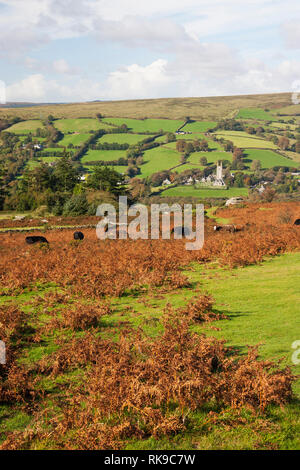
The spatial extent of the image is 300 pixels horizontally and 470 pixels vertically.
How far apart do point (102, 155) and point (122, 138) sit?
20.8 meters

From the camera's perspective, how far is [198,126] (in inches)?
6590

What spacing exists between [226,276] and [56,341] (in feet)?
27.9

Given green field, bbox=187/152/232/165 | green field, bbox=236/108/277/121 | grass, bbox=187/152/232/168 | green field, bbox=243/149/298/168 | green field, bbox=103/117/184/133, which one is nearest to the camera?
green field, bbox=187/152/232/165

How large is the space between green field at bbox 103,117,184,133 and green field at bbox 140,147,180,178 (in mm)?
31335

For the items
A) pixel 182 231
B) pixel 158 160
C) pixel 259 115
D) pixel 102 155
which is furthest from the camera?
pixel 259 115

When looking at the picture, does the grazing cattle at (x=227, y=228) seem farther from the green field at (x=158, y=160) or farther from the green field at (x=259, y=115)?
the green field at (x=259, y=115)

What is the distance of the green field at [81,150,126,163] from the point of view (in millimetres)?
120688

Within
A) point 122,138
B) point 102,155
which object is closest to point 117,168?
point 102,155

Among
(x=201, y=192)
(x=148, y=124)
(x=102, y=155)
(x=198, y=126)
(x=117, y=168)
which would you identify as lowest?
(x=201, y=192)

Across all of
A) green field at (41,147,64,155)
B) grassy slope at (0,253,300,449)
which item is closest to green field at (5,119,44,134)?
green field at (41,147,64,155)

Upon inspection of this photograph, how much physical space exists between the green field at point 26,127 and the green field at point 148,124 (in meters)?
32.0

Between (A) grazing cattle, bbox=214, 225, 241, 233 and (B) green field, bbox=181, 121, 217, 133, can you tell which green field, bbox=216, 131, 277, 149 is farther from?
(A) grazing cattle, bbox=214, 225, 241, 233

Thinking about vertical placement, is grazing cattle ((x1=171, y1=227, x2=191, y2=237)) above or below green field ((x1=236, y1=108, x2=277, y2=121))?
below

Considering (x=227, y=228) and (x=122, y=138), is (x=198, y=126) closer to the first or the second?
(x=122, y=138)
